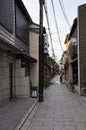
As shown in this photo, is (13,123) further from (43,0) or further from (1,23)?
(43,0)

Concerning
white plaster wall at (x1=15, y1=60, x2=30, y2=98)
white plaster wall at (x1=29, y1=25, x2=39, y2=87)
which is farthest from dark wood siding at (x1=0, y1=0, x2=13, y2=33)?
white plaster wall at (x1=29, y1=25, x2=39, y2=87)

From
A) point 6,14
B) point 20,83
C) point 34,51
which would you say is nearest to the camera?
point 6,14

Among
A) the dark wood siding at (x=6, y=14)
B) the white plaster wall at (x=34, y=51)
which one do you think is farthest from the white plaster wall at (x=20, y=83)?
the white plaster wall at (x=34, y=51)

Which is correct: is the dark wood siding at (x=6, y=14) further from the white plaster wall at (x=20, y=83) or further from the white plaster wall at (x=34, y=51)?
the white plaster wall at (x=34, y=51)

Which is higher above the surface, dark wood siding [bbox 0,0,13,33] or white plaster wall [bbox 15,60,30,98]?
dark wood siding [bbox 0,0,13,33]

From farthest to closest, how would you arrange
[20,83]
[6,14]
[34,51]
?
[34,51]
[20,83]
[6,14]

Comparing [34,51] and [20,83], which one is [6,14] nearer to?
[20,83]

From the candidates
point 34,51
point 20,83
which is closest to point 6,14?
point 20,83

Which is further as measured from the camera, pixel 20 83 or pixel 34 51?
pixel 34 51

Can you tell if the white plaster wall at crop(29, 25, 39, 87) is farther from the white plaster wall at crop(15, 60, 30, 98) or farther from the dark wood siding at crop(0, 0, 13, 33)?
the dark wood siding at crop(0, 0, 13, 33)

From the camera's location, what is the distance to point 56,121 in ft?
34.1

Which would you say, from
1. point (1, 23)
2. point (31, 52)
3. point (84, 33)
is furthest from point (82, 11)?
point (1, 23)

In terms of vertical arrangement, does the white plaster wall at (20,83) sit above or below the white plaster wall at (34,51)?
below

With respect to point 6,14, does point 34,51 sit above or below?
below
